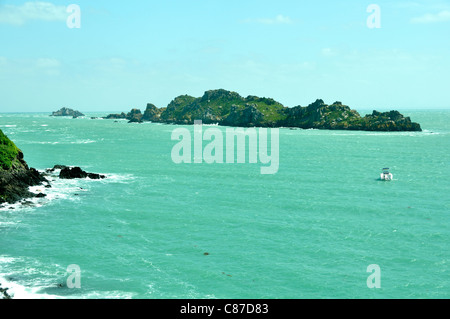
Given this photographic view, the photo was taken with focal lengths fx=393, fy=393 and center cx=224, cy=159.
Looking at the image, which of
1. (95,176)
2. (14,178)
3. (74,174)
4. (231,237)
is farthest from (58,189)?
(231,237)

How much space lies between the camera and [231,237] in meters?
49.0

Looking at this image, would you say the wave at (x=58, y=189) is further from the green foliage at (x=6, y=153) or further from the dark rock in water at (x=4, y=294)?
the dark rock in water at (x=4, y=294)

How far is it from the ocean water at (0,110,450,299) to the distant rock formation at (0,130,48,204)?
373 cm

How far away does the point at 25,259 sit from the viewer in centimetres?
4203

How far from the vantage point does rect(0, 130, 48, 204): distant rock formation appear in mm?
64625

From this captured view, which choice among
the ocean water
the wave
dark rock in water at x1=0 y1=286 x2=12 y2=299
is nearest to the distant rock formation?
the wave

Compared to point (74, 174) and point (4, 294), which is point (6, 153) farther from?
point (4, 294)

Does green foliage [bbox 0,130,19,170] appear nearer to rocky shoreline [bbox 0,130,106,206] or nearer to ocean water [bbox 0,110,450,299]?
rocky shoreline [bbox 0,130,106,206]

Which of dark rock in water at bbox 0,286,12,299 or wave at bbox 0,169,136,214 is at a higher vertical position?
wave at bbox 0,169,136,214

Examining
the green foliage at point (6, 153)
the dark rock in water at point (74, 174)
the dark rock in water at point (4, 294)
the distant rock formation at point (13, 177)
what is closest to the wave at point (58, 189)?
the dark rock in water at point (74, 174)

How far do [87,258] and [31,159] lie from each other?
81396 mm

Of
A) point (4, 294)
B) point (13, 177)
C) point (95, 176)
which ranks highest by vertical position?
point (13, 177)

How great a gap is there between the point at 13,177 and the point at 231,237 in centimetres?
4340

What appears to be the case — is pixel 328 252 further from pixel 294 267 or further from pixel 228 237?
pixel 228 237
